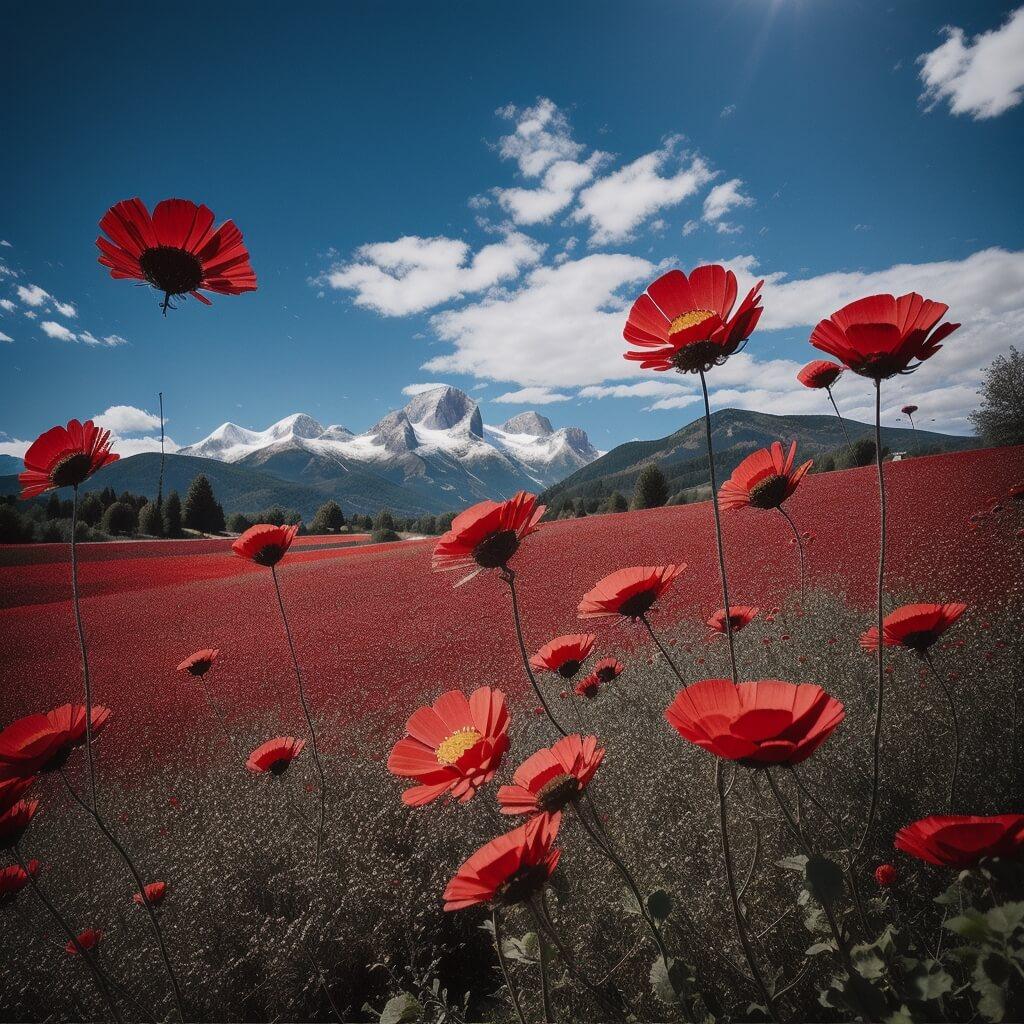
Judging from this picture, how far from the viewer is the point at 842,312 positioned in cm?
109

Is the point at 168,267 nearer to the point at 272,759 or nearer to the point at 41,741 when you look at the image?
the point at 41,741

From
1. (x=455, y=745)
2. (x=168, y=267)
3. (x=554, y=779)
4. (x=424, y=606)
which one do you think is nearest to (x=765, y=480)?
(x=554, y=779)

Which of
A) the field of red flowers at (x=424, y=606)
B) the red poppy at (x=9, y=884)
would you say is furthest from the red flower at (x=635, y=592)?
the field of red flowers at (x=424, y=606)

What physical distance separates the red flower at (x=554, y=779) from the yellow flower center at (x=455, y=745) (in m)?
0.15

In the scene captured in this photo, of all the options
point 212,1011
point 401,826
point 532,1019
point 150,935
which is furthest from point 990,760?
point 150,935

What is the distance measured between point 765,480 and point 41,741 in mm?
2091

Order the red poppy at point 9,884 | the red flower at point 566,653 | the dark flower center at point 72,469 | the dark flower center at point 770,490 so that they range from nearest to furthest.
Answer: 1. the dark flower center at point 72,469
2. the dark flower center at point 770,490
3. the red poppy at point 9,884
4. the red flower at point 566,653

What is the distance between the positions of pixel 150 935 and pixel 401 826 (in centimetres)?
112

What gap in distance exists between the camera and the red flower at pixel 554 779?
3.17 feet

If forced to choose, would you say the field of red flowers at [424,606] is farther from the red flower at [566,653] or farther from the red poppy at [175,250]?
the red poppy at [175,250]

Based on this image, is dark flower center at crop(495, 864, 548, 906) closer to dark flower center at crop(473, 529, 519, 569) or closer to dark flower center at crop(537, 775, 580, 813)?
dark flower center at crop(537, 775, 580, 813)

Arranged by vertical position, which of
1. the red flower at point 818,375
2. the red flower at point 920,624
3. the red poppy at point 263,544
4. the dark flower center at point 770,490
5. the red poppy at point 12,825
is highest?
the red flower at point 818,375

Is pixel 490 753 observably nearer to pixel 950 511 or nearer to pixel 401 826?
pixel 401 826

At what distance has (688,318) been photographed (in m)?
1.12
